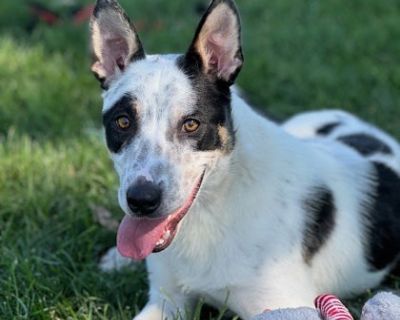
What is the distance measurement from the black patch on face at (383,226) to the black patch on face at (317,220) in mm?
300

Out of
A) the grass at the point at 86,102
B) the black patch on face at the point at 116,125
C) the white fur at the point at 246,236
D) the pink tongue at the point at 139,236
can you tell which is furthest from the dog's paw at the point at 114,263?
the black patch on face at the point at 116,125

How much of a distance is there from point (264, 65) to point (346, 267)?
10.9ft

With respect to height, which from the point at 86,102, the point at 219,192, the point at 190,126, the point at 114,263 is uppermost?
the point at 190,126

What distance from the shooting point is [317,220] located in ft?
12.0

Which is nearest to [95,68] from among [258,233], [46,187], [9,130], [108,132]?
[108,132]

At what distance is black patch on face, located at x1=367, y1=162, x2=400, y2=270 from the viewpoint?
3943mm

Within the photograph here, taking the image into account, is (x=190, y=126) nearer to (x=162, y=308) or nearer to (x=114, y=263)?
(x=162, y=308)

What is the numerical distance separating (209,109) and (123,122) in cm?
36

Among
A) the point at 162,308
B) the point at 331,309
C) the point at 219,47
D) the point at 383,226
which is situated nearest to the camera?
the point at 331,309

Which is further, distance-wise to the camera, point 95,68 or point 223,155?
point 95,68

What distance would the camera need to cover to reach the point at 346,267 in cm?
385

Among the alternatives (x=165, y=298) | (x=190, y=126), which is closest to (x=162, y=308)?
(x=165, y=298)

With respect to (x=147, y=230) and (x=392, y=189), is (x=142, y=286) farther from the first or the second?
(x=392, y=189)

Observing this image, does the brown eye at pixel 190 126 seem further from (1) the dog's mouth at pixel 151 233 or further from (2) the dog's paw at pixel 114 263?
(2) the dog's paw at pixel 114 263
